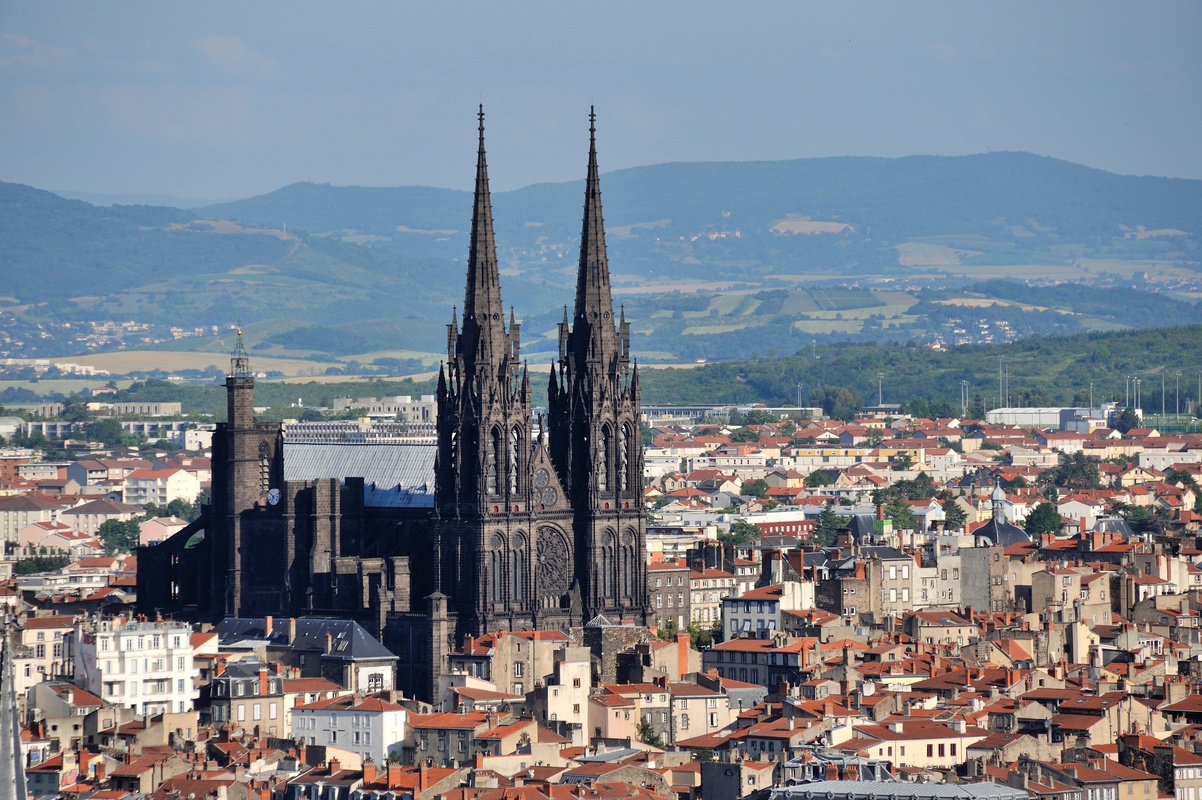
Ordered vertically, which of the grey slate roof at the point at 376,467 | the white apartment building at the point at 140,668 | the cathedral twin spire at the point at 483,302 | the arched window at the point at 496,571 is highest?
the cathedral twin spire at the point at 483,302

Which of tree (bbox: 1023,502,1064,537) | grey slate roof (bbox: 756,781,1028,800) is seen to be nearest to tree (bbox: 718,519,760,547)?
tree (bbox: 1023,502,1064,537)

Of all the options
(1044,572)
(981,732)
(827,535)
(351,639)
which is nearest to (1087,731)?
(981,732)

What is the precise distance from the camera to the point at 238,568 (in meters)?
123

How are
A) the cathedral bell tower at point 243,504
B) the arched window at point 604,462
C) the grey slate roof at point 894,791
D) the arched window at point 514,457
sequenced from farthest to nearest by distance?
the cathedral bell tower at point 243,504, the arched window at point 604,462, the arched window at point 514,457, the grey slate roof at point 894,791

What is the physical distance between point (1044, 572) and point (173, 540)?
33295 millimetres

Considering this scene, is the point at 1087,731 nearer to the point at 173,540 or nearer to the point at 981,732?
the point at 981,732

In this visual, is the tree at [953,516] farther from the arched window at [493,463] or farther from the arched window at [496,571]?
the arched window at [493,463]

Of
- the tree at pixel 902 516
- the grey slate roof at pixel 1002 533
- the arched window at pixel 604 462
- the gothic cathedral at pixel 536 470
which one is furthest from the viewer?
the tree at pixel 902 516

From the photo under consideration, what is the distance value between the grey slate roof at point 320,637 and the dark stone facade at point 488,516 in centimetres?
192

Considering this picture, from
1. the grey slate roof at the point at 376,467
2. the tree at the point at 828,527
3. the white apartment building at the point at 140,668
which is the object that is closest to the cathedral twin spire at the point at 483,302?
the grey slate roof at the point at 376,467

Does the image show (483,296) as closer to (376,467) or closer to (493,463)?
(493,463)

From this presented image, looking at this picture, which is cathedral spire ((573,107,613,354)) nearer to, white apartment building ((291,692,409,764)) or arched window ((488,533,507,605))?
arched window ((488,533,507,605))

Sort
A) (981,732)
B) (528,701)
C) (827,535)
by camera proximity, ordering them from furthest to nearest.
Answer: (827,535), (528,701), (981,732)

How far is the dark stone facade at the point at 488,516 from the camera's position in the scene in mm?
115875
